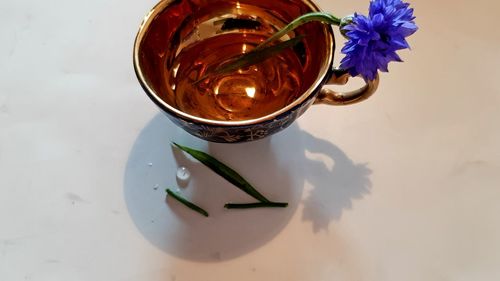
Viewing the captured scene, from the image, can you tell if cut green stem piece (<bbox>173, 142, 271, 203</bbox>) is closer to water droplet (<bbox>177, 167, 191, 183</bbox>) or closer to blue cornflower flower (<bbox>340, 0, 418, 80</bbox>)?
water droplet (<bbox>177, 167, 191, 183</bbox>)

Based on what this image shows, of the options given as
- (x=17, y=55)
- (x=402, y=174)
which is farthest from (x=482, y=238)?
(x=17, y=55)

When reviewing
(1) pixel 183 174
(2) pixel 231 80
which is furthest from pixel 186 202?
(2) pixel 231 80

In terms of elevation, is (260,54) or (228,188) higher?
(260,54)

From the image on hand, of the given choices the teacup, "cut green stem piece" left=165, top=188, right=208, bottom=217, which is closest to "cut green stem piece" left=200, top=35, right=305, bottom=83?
the teacup

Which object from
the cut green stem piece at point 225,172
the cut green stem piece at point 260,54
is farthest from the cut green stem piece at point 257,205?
the cut green stem piece at point 260,54

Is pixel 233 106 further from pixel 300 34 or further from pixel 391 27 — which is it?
pixel 391 27

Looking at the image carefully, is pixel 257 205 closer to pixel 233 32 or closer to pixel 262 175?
pixel 262 175
